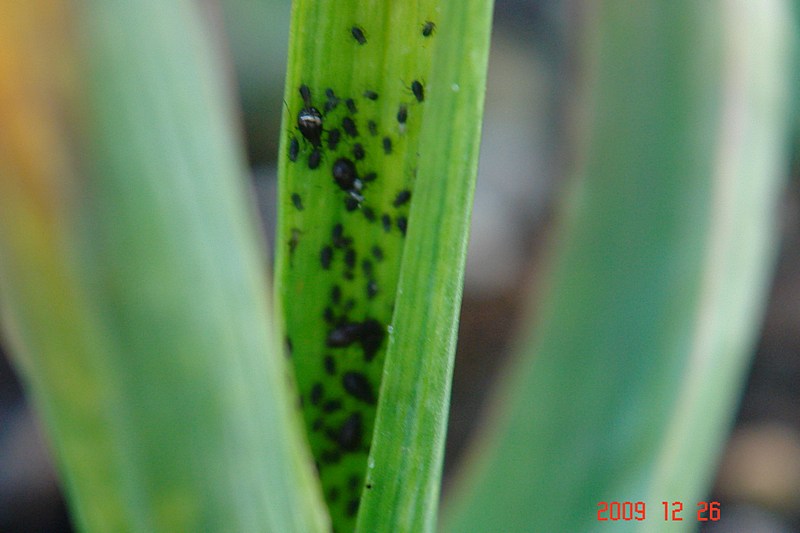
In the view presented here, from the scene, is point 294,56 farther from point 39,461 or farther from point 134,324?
point 39,461

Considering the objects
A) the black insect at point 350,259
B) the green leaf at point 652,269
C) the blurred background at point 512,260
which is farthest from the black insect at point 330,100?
the blurred background at point 512,260

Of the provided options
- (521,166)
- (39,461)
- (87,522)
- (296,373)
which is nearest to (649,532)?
(296,373)

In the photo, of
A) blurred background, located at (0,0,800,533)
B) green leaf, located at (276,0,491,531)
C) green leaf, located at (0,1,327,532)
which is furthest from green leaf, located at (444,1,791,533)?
blurred background, located at (0,0,800,533)

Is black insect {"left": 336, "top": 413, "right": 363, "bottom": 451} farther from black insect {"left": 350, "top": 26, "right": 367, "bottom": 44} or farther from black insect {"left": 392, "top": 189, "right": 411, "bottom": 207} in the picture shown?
black insect {"left": 350, "top": 26, "right": 367, "bottom": 44}

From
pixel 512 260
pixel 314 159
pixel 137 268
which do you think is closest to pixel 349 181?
pixel 314 159

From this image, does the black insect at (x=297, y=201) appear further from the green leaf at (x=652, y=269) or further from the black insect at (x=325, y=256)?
the green leaf at (x=652, y=269)

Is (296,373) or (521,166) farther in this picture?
(521,166)

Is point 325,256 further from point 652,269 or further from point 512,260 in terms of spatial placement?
point 512,260
